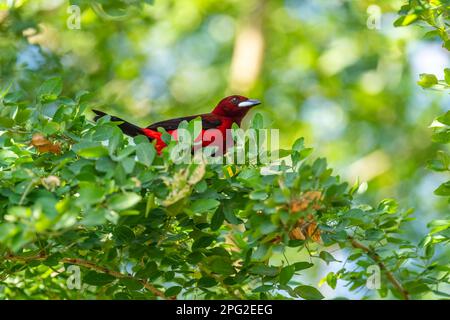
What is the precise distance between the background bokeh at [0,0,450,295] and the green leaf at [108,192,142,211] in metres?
3.82

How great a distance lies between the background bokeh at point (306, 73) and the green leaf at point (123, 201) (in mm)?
3824

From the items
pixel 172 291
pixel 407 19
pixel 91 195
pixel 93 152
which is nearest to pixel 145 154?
pixel 93 152

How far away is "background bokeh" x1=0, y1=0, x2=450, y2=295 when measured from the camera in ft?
20.7

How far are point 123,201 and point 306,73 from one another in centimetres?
644

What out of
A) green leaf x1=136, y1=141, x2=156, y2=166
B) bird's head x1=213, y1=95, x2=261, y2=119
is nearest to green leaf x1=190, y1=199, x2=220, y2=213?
green leaf x1=136, y1=141, x2=156, y2=166

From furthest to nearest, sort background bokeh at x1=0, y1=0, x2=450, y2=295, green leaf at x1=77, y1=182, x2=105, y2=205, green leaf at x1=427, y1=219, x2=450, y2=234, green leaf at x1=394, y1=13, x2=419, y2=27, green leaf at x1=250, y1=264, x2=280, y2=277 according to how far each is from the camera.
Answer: background bokeh at x1=0, y1=0, x2=450, y2=295, green leaf at x1=394, y1=13, x2=419, y2=27, green leaf at x1=427, y1=219, x2=450, y2=234, green leaf at x1=250, y1=264, x2=280, y2=277, green leaf at x1=77, y1=182, x2=105, y2=205

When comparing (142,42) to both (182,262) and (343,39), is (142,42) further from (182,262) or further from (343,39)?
(182,262)

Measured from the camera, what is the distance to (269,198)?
194 cm

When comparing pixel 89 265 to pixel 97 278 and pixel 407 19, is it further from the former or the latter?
pixel 407 19

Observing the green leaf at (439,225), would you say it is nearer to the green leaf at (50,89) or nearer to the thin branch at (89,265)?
the thin branch at (89,265)

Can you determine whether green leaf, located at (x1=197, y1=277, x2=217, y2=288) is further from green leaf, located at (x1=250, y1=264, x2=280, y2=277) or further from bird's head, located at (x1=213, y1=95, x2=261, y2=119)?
bird's head, located at (x1=213, y1=95, x2=261, y2=119)

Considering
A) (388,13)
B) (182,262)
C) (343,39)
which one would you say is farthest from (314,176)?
(343,39)

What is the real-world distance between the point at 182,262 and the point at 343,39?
5.56m

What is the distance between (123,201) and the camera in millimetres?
1759
